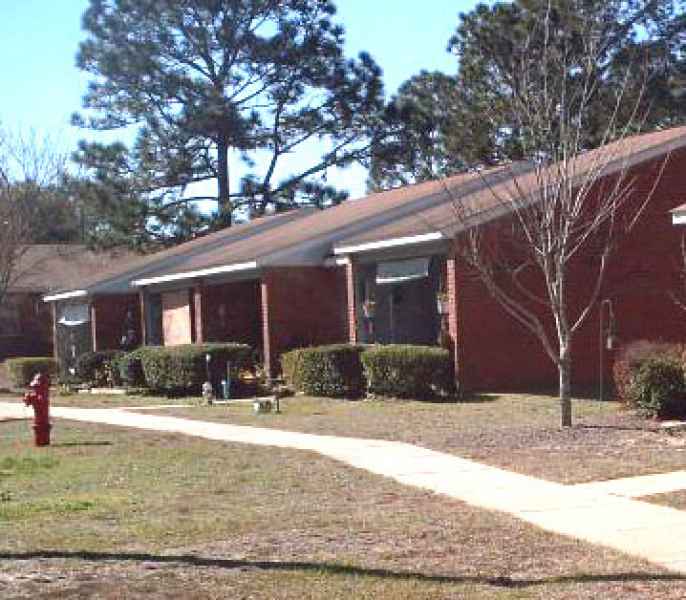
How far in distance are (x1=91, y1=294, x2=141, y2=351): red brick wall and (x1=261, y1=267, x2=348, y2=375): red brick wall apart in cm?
1097

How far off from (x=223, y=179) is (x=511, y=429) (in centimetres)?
3707

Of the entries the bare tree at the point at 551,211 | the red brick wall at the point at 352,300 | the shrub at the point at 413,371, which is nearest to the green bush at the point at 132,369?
the red brick wall at the point at 352,300

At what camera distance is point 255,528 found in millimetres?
8891

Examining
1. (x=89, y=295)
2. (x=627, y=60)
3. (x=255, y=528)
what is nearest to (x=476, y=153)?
(x=627, y=60)

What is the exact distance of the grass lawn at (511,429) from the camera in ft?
38.4

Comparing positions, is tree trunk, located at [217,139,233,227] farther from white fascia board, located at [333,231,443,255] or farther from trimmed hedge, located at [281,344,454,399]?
trimmed hedge, located at [281,344,454,399]

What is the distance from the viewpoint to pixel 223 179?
5069cm

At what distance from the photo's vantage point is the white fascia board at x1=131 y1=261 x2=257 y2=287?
88.2 ft

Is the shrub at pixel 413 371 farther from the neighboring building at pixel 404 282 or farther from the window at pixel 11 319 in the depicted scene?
the window at pixel 11 319

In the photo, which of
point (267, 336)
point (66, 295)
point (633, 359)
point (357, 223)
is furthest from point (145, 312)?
point (633, 359)

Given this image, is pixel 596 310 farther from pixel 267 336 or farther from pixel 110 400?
pixel 110 400

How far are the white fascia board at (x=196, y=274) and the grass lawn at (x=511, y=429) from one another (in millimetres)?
5343

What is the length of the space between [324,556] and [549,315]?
14.5 m

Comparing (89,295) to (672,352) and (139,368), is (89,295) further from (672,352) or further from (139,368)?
(672,352)
